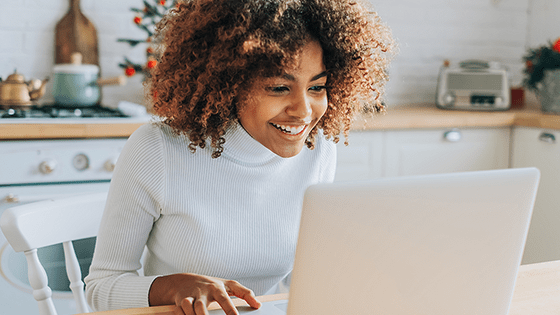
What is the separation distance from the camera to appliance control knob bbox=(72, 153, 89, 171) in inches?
69.7

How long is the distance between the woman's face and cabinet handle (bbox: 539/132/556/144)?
1.50 meters

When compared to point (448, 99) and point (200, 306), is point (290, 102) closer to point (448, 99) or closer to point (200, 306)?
point (200, 306)

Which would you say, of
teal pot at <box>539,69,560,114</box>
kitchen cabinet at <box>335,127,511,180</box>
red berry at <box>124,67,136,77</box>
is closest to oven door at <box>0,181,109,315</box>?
red berry at <box>124,67,136,77</box>

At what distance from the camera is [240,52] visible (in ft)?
3.00

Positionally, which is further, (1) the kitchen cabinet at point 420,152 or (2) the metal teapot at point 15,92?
(1) the kitchen cabinet at point 420,152

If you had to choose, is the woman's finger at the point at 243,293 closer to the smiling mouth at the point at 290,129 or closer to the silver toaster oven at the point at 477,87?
the smiling mouth at the point at 290,129

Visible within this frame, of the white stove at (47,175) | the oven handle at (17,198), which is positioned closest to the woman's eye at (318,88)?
the white stove at (47,175)

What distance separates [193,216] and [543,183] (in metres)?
1.77

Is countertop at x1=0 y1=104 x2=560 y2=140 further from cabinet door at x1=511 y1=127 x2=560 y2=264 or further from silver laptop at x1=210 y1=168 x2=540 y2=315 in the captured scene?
silver laptop at x1=210 y1=168 x2=540 y2=315

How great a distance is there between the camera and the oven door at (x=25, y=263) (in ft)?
5.66

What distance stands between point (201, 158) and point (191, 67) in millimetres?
176

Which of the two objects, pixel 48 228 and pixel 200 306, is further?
pixel 48 228

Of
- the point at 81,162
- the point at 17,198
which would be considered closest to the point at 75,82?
the point at 81,162

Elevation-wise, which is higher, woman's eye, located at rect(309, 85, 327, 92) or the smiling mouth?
woman's eye, located at rect(309, 85, 327, 92)
